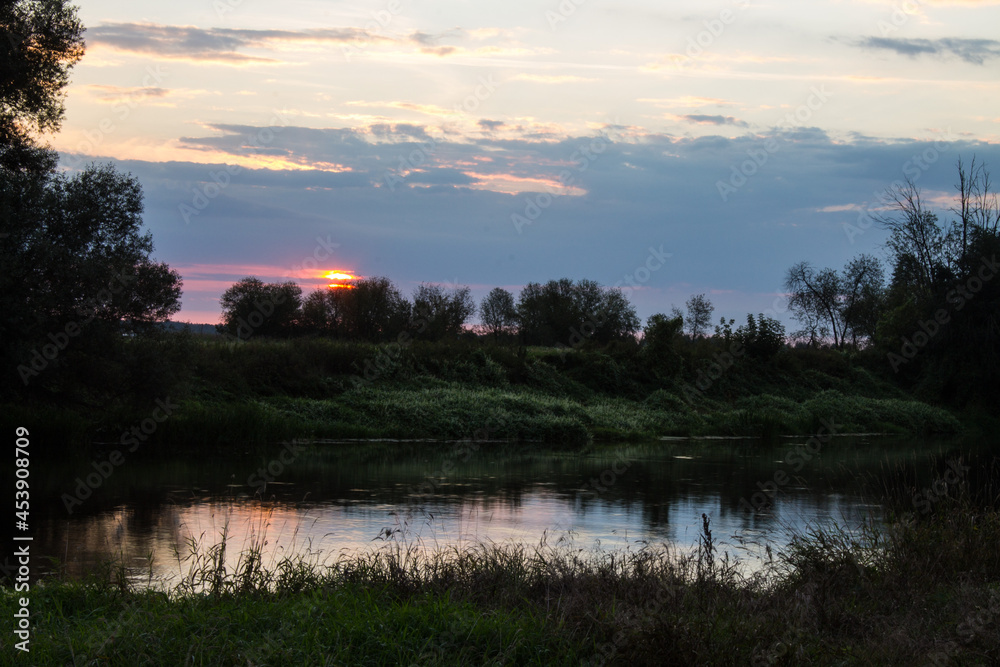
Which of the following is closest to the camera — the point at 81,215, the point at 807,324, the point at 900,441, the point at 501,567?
the point at 501,567

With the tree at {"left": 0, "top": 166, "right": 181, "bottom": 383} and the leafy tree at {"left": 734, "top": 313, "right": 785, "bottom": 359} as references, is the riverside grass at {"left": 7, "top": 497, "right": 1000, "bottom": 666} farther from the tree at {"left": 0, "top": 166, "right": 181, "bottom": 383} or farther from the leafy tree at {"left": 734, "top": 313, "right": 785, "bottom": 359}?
the leafy tree at {"left": 734, "top": 313, "right": 785, "bottom": 359}

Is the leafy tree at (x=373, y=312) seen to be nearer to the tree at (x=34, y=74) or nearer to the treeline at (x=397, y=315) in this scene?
the treeline at (x=397, y=315)

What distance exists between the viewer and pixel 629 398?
127 feet

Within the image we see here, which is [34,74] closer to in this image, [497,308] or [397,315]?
[397,315]

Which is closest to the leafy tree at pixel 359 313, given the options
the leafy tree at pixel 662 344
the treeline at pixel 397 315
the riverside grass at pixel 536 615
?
the treeline at pixel 397 315

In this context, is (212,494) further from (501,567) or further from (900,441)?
(900,441)

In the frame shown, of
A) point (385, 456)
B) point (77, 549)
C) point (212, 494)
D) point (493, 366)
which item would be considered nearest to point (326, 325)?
point (493, 366)

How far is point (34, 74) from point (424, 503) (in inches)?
594

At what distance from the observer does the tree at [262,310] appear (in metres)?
45.0

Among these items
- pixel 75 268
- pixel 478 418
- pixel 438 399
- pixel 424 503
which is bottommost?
pixel 424 503

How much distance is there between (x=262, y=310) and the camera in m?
41.8

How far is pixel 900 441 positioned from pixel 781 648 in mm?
32852

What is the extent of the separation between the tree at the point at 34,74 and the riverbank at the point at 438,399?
5830 mm

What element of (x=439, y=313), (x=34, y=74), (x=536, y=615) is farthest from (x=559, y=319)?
(x=536, y=615)
